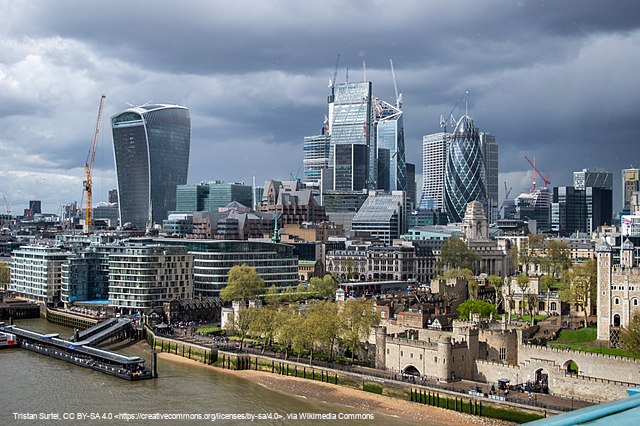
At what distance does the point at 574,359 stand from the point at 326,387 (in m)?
22.0

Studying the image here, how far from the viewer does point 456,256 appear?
566 ft

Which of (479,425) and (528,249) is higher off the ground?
(528,249)

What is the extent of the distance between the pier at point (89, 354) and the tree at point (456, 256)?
89.4 metres

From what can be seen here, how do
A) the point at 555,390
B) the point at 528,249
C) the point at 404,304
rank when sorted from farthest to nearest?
the point at 528,249
the point at 404,304
the point at 555,390

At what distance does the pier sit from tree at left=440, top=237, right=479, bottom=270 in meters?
89.4

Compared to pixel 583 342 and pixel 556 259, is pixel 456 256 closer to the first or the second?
pixel 556 259

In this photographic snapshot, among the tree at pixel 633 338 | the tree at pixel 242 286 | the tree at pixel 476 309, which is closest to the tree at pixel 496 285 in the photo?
the tree at pixel 476 309

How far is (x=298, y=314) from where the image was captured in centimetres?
8750

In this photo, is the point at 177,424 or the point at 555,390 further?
the point at 555,390

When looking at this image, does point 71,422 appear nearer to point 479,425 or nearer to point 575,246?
point 479,425

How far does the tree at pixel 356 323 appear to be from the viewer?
7950cm

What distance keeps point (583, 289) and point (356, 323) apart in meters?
36.2

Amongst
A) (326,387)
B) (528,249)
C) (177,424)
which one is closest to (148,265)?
(326,387)

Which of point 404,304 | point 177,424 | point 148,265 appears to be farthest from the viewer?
point 148,265
